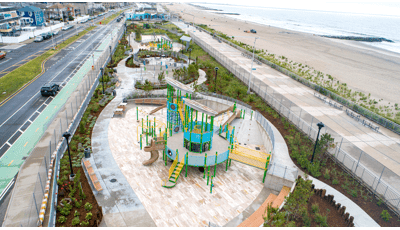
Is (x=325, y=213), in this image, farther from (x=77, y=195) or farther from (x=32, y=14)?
(x=32, y=14)

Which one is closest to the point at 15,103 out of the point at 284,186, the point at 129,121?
the point at 129,121

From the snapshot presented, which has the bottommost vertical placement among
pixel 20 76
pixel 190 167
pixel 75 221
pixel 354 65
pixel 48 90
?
pixel 190 167

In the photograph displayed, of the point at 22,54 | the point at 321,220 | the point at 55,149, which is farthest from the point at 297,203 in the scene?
the point at 22,54

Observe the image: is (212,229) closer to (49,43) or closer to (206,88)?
(206,88)

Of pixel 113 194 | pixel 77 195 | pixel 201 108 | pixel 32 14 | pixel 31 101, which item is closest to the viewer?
pixel 77 195

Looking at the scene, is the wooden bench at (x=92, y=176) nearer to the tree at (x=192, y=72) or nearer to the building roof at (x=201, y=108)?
the building roof at (x=201, y=108)

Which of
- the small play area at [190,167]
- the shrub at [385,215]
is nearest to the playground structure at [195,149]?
the small play area at [190,167]

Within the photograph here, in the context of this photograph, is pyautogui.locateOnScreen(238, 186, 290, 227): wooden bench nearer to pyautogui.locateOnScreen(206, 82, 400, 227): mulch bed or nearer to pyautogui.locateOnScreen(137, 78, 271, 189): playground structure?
pyautogui.locateOnScreen(137, 78, 271, 189): playground structure
